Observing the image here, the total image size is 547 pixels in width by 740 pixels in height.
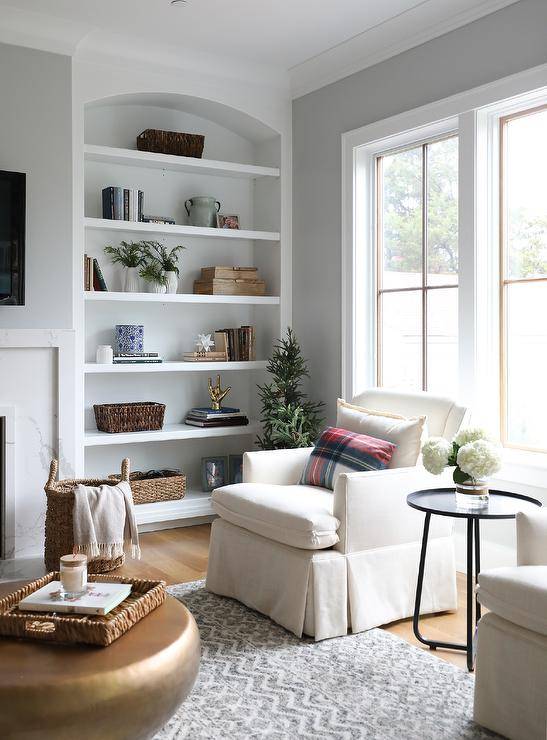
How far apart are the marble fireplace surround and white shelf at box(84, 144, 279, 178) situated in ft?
3.60

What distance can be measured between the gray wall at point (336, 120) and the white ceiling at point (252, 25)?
9 centimetres

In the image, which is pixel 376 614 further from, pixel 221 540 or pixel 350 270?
pixel 350 270

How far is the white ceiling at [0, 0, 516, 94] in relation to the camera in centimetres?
383

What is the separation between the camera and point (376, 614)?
3.10m

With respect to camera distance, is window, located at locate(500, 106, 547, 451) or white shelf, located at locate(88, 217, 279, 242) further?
white shelf, located at locate(88, 217, 279, 242)

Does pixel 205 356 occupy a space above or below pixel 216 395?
above

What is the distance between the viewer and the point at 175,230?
4.71m

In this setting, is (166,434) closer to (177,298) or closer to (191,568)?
(177,298)

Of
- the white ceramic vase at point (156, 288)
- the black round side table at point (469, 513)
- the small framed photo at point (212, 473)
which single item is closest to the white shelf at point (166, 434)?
the small framed photo at point (212, 473)

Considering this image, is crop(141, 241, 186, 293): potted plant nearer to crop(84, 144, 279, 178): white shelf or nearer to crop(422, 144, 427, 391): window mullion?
crop(84, 144, 279, 178): white shelf

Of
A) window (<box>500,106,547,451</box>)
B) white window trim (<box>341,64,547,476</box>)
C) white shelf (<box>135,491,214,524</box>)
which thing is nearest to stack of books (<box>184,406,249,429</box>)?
white shelf (<box>135,491,214,524</box>)

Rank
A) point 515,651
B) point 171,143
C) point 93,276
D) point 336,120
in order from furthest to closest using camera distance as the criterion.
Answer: point 171,143 < point 336,120 < point 93,276 < point 515,651

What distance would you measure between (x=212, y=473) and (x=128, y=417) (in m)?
0.74

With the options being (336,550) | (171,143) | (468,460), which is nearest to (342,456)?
(336,550)
